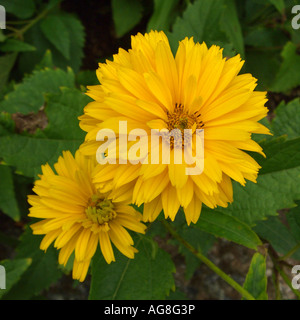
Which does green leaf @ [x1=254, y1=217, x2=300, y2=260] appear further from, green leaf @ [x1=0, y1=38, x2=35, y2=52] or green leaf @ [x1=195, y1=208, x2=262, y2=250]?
green leaf @ [x1=0, y1=38, x2=35, y2=52]

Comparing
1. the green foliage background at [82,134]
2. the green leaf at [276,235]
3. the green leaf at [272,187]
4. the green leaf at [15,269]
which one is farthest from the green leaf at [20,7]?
the green leaf at [276,235]

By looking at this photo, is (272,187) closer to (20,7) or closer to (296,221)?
(296,221)

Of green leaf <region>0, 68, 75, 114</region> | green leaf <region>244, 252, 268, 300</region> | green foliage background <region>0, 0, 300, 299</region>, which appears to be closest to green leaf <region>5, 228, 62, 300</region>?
green foliage background <region>0, 0, 300, 299</region>

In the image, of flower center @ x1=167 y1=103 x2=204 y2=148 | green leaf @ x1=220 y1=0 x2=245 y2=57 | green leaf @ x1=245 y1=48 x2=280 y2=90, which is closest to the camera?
flower center @ x1=167 y1=103 x2=204 y2=148
